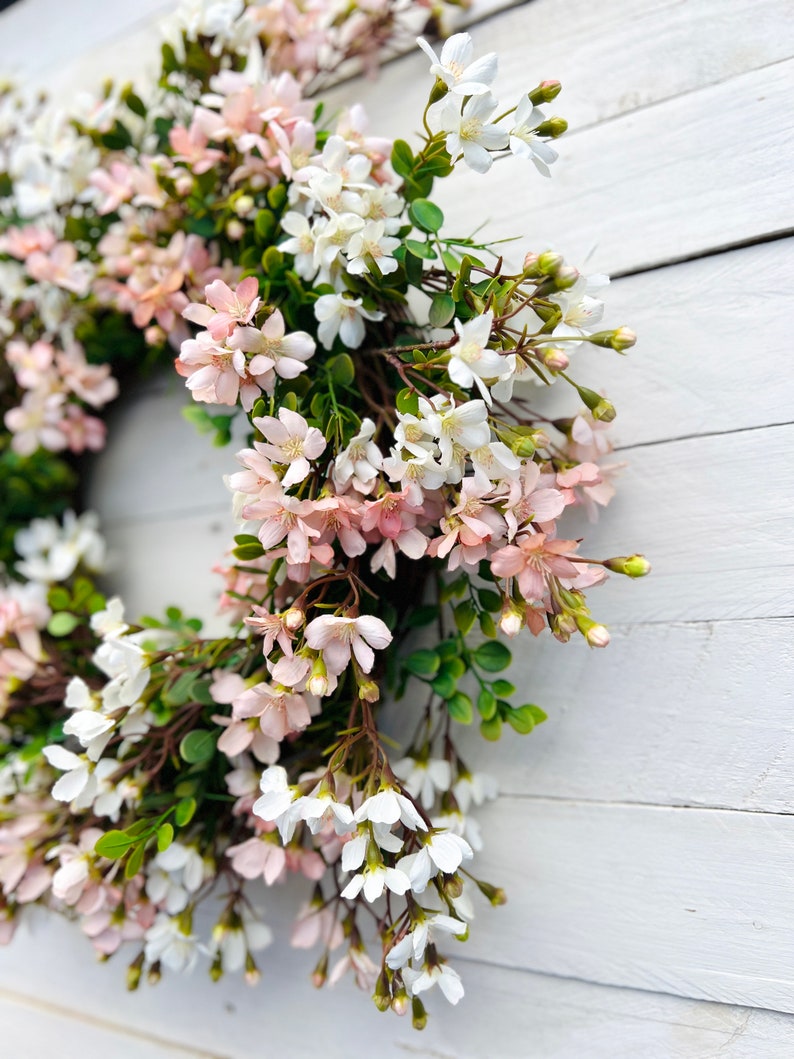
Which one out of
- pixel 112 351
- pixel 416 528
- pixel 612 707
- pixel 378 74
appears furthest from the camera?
pixel 112 351

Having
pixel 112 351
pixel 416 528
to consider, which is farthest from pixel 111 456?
pixel 416 528

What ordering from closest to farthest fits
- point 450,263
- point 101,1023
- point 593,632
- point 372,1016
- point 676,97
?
1. point 593,632
2. point 450,263
3. point 676,97
4. point 372,1016
5. point 101,1023

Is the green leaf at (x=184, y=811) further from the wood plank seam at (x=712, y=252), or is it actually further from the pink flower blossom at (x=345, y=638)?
the wood plank seam at (x=712, y=252)

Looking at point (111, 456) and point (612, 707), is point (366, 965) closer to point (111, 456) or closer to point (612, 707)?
point (612, 707)

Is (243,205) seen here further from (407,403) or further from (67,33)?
(67,33)

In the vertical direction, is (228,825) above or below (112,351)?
below

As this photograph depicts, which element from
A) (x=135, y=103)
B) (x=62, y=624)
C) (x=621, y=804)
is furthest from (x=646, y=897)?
(x=135, y=103)
